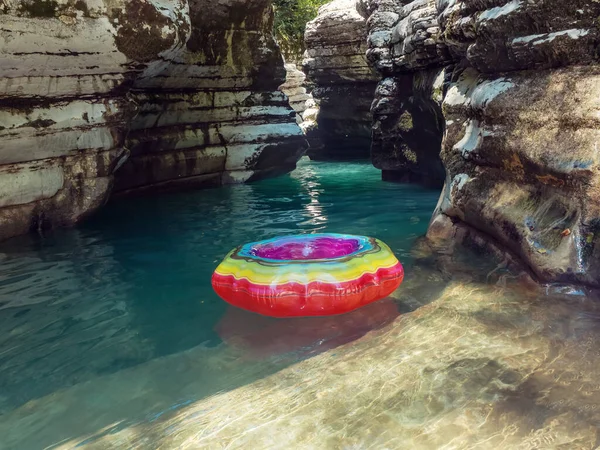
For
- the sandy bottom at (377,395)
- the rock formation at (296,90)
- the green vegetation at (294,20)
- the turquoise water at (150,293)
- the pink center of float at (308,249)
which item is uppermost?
the green vegetation at (294,20)

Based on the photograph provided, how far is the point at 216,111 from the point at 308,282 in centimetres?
629

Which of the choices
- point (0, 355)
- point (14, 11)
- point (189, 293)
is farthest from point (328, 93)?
point (0, 355)

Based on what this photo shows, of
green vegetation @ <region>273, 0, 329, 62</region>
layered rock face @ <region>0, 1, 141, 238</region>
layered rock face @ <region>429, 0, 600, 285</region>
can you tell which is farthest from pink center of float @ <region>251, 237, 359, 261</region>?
→ green vegetation @ <region>273, 0, 329, 62</region>

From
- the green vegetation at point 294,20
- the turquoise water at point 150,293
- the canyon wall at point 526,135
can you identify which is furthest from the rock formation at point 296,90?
the canyon wall at point 526,135

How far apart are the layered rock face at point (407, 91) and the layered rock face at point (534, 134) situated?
246 cm

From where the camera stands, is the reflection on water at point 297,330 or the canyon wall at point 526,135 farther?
the canyon wall at point 526,135

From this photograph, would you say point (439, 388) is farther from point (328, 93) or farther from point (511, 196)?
point (328, 93)

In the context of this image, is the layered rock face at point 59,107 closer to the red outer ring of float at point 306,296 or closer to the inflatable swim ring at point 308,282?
the inflatable swim ring at point 308,282

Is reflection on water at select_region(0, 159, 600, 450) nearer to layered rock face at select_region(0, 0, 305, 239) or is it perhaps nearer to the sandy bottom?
the sandy bottom

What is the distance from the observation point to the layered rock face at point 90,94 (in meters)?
4.81

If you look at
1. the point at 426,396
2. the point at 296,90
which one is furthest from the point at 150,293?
the point at 296,90

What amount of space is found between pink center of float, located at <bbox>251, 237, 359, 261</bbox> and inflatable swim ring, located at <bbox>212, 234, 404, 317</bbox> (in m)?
0.10

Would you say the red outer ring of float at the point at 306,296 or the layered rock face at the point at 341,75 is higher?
the layered rock face at the point at 341,75

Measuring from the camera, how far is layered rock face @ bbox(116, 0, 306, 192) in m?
7.86
